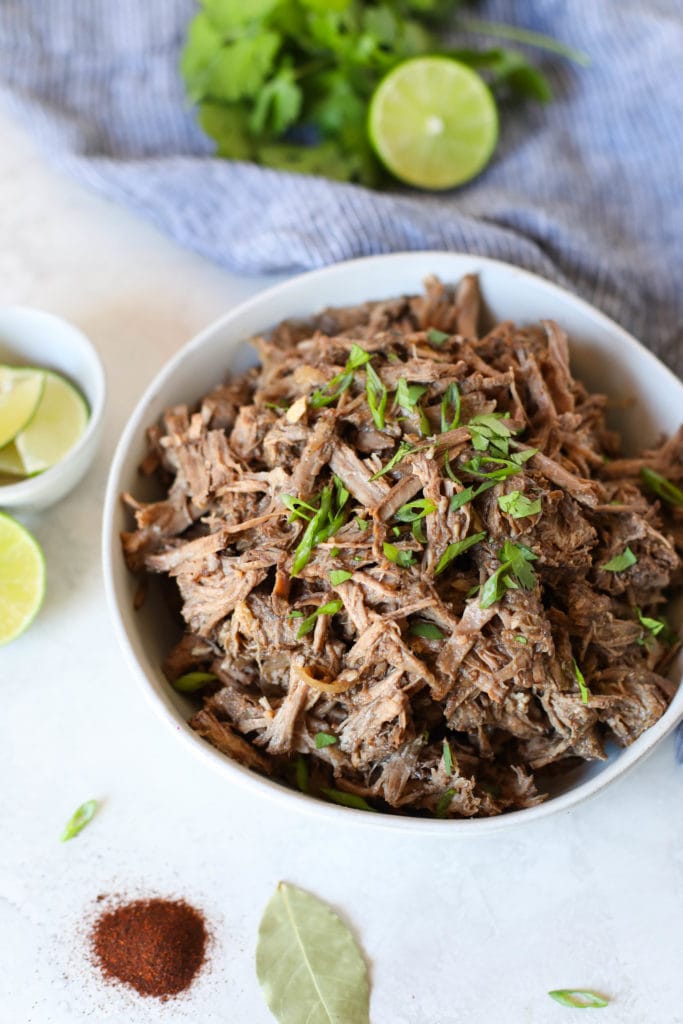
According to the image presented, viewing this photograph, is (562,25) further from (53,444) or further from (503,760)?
(503,760)

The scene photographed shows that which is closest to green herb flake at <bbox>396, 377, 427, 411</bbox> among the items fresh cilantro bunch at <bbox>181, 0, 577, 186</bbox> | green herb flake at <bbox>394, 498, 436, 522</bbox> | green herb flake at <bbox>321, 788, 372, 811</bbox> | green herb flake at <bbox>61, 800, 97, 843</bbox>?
green herb flake at <bbox>394, 498, 436, 522</bbox>

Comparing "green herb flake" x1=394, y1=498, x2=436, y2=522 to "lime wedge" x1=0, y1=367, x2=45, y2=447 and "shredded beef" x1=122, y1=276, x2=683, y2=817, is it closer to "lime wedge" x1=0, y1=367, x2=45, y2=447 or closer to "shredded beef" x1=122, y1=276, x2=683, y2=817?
"shredded beef" x1=122, y1=276, x2=683, y2=817

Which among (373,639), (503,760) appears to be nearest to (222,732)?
(373,639)

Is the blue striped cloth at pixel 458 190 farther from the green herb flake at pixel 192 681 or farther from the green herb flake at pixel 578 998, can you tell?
the green herb flake at pixel 578 998

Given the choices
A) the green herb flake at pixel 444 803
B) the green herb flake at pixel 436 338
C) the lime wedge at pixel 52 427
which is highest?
the green herb flake at pixel 436 338

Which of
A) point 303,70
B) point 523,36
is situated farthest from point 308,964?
point 523,36

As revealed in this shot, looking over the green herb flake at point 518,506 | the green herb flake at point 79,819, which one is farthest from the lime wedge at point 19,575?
the green herb flake at point 518,506

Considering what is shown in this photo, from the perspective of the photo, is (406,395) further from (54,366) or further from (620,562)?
(54,366)
